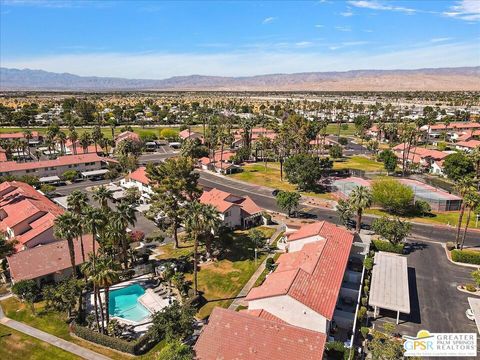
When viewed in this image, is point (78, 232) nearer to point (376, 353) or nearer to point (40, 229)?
point (40, 229)

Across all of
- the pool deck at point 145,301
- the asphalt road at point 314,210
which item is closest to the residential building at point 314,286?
the pool deck at point 145,301

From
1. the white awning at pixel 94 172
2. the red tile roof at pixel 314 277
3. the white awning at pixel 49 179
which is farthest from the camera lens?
the white awning at pixel 94 172

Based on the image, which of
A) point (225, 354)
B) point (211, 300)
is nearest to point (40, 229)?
point (211, 300)

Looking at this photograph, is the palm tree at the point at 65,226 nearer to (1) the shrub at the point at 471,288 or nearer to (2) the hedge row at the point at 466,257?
(1) the shrub at the point at 471,288

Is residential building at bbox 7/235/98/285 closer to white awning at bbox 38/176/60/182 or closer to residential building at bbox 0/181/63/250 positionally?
residential building at bbox 0/181/63/250

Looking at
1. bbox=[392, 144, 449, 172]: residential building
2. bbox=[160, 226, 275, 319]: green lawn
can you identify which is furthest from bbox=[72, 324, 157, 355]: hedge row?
bbox=[392, 144, 449, 172]: residential building

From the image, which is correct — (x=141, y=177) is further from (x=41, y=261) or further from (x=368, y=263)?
(x=368, y=263)

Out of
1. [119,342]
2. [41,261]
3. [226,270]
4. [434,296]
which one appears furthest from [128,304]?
[434,296]
